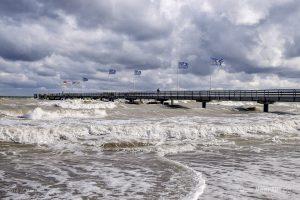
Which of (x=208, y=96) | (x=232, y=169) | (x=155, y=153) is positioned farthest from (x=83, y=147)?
(x=208, y=96)

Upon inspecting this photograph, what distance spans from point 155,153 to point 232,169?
455 cm

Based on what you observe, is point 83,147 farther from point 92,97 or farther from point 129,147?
point 92,97

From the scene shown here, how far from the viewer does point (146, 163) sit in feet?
46.2

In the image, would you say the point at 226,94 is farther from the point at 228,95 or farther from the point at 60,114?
the point at 60,114

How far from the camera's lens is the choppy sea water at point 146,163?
9.77m

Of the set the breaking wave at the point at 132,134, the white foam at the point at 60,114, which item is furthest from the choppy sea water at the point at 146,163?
the white foam at the point at 60,114

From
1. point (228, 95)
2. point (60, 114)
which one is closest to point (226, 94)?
point (228, 95)

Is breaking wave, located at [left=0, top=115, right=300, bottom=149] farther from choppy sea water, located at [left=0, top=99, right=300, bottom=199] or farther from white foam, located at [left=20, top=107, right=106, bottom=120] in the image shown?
white foam, located at [left=20, top=107, right=106, bottom=120]

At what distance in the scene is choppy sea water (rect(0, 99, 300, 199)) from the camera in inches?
385

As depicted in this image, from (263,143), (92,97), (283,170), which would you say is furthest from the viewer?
(92,97)

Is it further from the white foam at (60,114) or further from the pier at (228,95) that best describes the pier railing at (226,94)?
the white foam at (60,114)

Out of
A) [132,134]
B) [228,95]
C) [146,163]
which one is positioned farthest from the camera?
[228,95]

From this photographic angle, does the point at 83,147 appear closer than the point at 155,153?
No

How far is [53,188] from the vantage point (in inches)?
396
